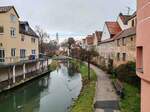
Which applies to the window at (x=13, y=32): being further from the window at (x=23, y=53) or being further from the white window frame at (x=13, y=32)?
the window at (x=23, y=53)

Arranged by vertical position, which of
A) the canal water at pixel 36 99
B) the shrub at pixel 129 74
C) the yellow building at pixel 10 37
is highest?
the yellow building at pixel 10 37

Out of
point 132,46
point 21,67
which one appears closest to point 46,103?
point 132,46

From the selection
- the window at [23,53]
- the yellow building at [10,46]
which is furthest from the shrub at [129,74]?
the window at [23,53]

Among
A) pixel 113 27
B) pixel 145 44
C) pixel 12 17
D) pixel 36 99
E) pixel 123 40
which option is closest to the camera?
pixel 145 44

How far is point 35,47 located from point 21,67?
8550mm

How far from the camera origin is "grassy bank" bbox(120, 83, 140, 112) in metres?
16.3

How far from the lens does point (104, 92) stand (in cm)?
2256

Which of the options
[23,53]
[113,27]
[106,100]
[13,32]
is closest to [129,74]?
[106,100]

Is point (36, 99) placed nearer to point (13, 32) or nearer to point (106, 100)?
point (106, 100)

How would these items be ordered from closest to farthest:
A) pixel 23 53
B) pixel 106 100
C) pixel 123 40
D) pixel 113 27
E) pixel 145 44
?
pixel 145 44 → pixel 106 100 → pixel 123 40 → pixel 23 53 → pixel 113 27

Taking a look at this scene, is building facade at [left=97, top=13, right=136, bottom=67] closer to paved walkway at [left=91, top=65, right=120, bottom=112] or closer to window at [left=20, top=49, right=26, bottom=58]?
paved walkway at [left=91, top=65, right=120, bottom=112]

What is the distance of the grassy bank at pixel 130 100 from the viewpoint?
16.3 meters

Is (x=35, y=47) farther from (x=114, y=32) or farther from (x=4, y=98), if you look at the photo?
(x=4, y=98)

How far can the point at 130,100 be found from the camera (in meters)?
18.6
